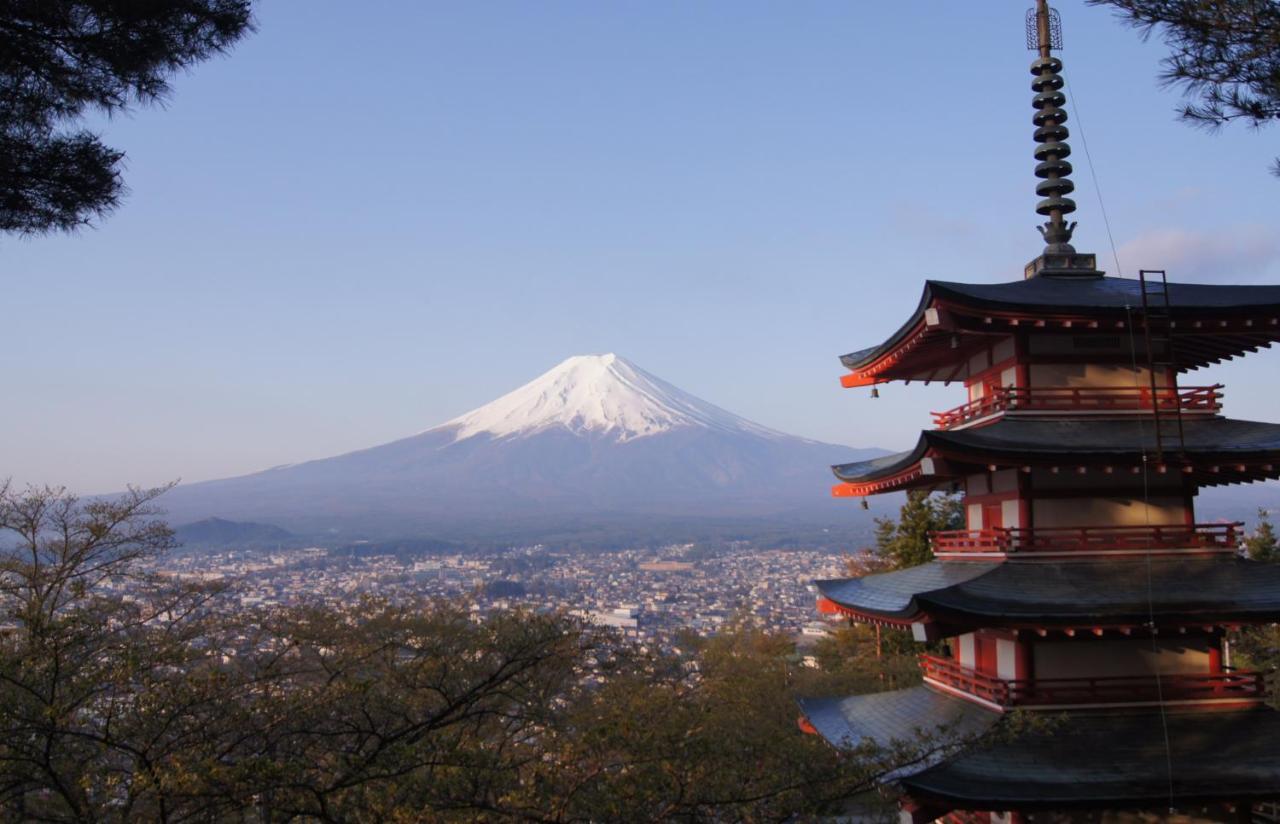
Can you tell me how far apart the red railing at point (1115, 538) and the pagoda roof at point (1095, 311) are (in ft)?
6.48

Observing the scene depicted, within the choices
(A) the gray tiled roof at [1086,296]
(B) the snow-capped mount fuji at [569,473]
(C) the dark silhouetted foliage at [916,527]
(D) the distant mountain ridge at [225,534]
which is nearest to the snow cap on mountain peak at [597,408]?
(B) the snow-capped mount fuji at [569,473]

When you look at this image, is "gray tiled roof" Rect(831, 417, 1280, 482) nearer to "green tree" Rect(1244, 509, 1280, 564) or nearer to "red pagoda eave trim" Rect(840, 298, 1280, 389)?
"red pagoda eave trim" Rect(840, 298, 1280, 389)

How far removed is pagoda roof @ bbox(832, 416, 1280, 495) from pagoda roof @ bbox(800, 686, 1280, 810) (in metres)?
2.39

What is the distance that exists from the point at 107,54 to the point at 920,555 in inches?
908

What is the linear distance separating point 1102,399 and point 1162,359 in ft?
2.69

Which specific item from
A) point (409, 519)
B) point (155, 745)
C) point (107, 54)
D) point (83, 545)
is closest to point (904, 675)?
point (83, 545)

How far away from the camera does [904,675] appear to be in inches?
894

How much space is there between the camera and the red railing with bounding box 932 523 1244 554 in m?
9.99

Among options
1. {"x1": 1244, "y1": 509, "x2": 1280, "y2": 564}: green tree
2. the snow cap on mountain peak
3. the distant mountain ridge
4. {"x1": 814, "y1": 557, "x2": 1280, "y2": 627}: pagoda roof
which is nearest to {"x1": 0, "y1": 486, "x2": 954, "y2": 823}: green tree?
{"x1": 814, "y1": 557, "x2": 1280, "y2": 627}: pagoda roof

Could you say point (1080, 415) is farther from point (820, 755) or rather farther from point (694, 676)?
point (694, 676)

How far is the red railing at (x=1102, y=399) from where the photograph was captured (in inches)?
409

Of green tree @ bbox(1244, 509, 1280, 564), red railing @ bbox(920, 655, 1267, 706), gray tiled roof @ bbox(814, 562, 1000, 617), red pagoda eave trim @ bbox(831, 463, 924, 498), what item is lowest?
red railing @ bbox(920, 655, 1267, 706)

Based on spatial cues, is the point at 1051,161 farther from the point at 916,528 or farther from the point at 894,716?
the point at 916,528

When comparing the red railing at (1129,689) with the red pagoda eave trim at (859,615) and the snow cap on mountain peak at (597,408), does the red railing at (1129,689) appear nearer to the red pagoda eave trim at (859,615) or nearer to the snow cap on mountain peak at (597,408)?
the red pagoda eave trim at (859,615)
